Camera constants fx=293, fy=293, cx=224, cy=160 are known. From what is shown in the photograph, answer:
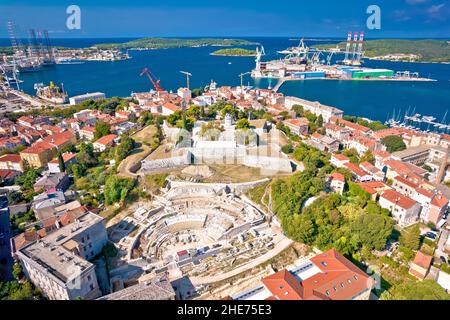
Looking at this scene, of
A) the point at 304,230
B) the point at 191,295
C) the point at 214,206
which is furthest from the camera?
the point at 214,206

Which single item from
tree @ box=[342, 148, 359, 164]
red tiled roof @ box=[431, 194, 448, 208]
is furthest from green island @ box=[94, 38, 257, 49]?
red tiled roof @ box=[431, 194, 448, 208]

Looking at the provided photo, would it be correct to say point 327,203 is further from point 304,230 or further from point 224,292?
point 224,292

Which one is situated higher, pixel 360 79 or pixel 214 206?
pixel 360 79

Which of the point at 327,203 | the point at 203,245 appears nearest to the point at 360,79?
the point at 327,203

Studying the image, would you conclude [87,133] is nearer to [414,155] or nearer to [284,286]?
[284,286]

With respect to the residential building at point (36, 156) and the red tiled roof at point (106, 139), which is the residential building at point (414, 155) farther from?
the residential building at point (36, 156)

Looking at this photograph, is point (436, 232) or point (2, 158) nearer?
point (436, 232)

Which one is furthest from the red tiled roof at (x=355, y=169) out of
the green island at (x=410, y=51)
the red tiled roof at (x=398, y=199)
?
the green island at (x=410, y=51)
